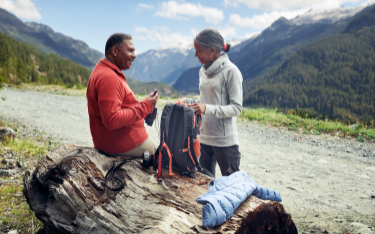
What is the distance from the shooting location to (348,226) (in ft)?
10.3

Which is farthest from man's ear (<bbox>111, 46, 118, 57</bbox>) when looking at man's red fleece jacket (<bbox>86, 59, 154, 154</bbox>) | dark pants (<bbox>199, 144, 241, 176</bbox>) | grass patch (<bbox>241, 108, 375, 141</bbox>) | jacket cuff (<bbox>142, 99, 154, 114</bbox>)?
grass patch (<bbox>241, 108, 375, 141</bbox>)

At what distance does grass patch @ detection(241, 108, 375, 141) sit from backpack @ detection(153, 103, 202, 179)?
318 inches

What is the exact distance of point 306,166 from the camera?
19.3 feet

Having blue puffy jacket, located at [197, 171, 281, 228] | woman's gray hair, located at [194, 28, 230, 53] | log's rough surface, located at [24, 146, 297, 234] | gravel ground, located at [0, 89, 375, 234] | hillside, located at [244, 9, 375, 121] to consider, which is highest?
hillside, located at [244, 9, 375, 121]

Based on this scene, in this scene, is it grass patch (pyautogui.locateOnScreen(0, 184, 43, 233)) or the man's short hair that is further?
→ grass patch (pyautogui.locateOnScreen(0, 184, 43, 233))

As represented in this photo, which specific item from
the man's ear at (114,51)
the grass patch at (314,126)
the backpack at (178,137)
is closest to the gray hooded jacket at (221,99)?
the backpack at (178,137)

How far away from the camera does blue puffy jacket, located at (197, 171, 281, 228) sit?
6.25 feet

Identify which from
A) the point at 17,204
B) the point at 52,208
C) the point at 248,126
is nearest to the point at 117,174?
the point at 52,208

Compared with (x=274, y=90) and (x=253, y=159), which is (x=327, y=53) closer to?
(x=274, y=90)

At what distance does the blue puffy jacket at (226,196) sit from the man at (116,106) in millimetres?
1102

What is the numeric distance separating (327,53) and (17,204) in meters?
215

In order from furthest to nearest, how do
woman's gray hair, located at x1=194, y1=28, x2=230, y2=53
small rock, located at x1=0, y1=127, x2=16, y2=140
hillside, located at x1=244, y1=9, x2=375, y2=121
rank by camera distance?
hillside, located at x1=244, y1=9, x2=375, y2=121
small rock, located at x1=0, y1=127, x2=16, y2=140
woman's gray hair, located at x1=194, y1=28, x2=230, y2=53

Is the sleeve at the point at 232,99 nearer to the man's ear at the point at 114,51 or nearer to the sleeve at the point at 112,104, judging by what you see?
the sleeve at the point at 112,104

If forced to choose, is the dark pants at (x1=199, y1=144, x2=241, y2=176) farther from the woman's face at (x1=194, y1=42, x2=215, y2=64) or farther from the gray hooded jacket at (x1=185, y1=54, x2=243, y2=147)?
the woman's face at (x1=194, y1=42, x2=215, y2=64)
